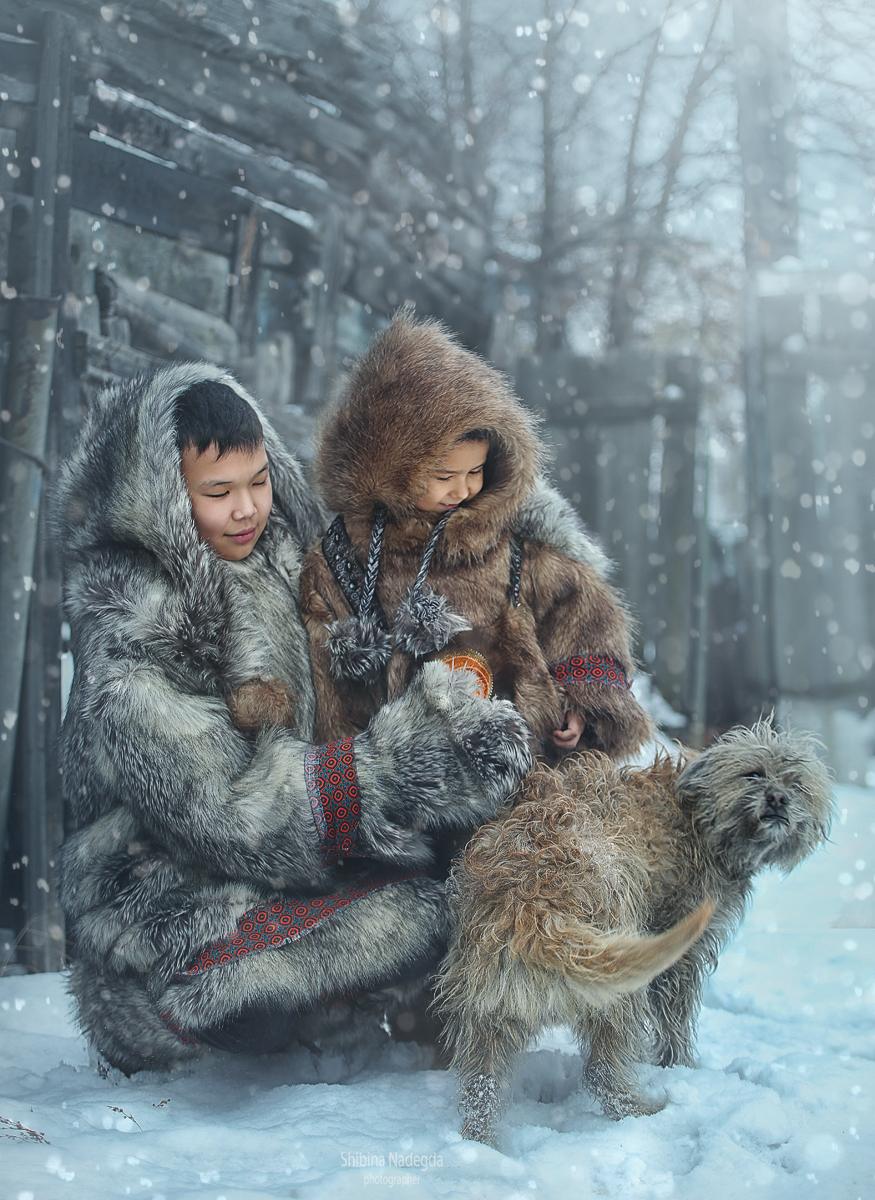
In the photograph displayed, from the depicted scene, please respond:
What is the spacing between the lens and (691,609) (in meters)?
3.82

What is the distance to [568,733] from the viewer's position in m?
1.73

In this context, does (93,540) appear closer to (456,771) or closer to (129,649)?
(129,649)

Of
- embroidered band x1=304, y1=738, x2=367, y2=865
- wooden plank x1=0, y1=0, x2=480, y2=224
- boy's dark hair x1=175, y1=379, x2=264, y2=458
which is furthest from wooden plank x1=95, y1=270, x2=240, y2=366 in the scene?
embroidered band x1=304, y1=738, x2=367, y2=865

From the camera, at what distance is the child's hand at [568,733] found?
1.73 m

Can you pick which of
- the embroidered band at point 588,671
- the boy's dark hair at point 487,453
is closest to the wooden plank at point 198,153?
the boy's dark hair at point 487,453

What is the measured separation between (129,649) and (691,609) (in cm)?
289

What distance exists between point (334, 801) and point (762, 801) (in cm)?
77

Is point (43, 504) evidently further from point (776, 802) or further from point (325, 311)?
point (776, 802)

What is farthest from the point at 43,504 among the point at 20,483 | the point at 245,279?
the point at 245,279

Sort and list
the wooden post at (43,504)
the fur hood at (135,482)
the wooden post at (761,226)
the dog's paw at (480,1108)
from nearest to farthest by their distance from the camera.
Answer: the dog's paw at (480,1108)
the fur hood at (135,482)
the wooden post at (43,504)
the wooden post at (761,226)

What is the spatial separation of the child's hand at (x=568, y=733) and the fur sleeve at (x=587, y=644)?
0.05 ft

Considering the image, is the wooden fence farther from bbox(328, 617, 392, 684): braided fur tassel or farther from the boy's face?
bbox(328, 617, 392, 684): braided fur tassel

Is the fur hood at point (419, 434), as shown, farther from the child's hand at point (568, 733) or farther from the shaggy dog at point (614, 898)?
the shaggy dog at point (614, 898)

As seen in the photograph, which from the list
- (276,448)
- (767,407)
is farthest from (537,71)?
(276,448)
